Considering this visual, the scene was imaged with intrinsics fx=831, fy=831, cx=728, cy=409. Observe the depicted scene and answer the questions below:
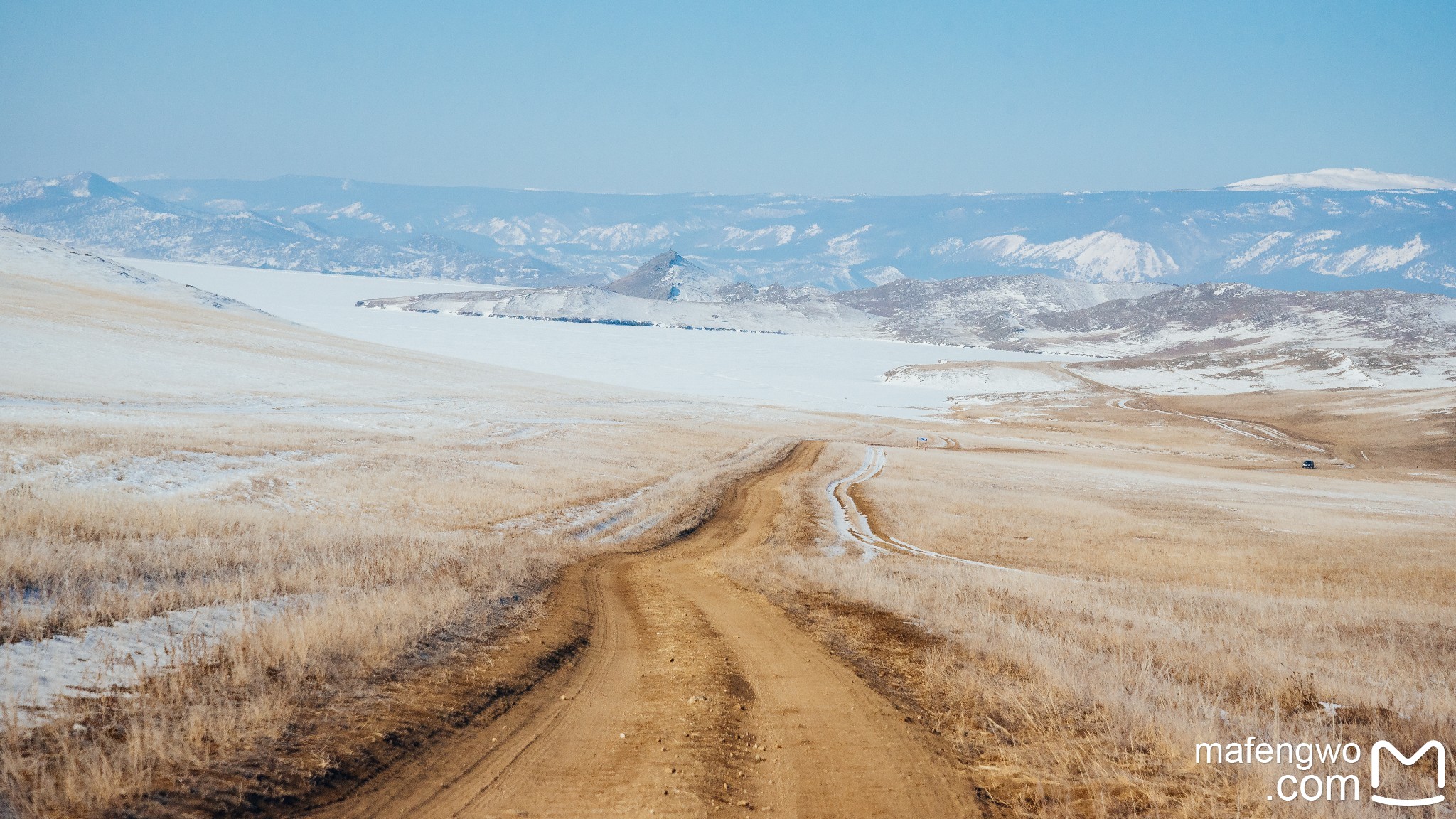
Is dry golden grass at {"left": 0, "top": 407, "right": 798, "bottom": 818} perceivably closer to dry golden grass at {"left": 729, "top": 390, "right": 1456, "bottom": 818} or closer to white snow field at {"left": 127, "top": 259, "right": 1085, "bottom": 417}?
dry golden grass at {"left": 729, "top": 390, "right": 1456, "bottom": 818}

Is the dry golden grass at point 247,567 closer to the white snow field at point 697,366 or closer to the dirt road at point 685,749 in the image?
the dirt road at point 685,749

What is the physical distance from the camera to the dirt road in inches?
240

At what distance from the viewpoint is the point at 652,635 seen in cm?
1191

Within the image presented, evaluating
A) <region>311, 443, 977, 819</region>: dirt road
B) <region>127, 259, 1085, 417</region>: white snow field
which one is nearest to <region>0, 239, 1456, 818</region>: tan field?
<region>311, 443, 977, 819</region>: dirt road

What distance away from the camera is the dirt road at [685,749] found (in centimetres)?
611

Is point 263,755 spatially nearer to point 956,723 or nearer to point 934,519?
point 956,723

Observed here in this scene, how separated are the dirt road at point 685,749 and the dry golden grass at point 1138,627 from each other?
0.76 meters

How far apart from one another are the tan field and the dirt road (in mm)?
39

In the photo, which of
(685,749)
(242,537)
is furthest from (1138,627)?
(242,537)

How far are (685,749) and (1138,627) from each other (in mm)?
8624

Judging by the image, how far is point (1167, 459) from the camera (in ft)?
204

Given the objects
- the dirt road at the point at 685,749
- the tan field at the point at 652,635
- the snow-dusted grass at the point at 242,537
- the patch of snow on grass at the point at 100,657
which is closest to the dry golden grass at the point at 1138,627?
the tan field at the point at 652,635

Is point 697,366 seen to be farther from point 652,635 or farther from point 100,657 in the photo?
point 100,657

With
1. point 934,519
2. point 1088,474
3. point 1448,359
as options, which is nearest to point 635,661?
point 934,519
